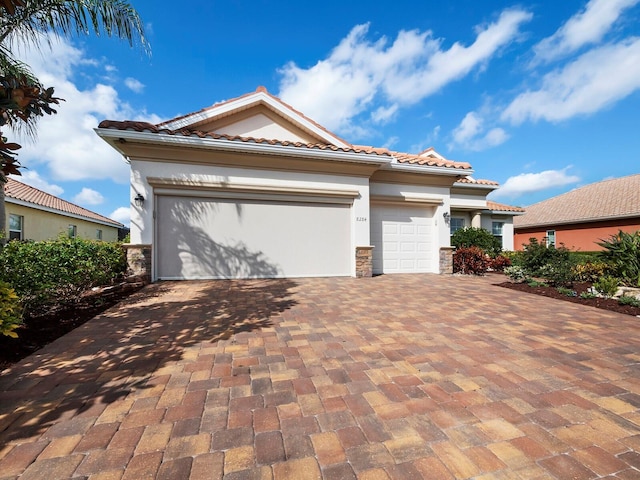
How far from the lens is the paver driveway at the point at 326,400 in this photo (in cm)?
161

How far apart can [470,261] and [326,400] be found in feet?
31.8

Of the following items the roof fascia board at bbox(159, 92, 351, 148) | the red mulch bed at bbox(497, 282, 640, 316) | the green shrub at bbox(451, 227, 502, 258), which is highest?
the roof fascia board at bbox(159, 92, 351, 148)

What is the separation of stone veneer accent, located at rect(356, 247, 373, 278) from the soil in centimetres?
627

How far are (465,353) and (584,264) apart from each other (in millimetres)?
8107

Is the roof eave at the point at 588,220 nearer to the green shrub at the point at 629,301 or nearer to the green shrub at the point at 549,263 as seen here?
the green shrub at the point at 549,263

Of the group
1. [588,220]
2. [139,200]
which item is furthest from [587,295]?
[588,220]

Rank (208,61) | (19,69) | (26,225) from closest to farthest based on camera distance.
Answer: (19,69), (208,61), (26,225)

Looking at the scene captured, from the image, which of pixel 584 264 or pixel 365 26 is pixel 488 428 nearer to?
pixel 584 264


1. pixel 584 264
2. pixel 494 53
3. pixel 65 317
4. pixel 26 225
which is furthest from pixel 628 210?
pixel 26 225

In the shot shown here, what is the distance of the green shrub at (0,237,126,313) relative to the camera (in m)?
3.97

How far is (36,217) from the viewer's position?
42.3 feet

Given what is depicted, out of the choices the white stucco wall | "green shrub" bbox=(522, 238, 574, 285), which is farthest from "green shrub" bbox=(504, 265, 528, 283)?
the white stucco wall

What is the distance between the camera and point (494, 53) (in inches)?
375

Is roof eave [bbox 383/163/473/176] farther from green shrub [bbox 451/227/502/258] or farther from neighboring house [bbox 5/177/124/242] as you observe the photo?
neighboring house [bbox 5/177/124/242]
